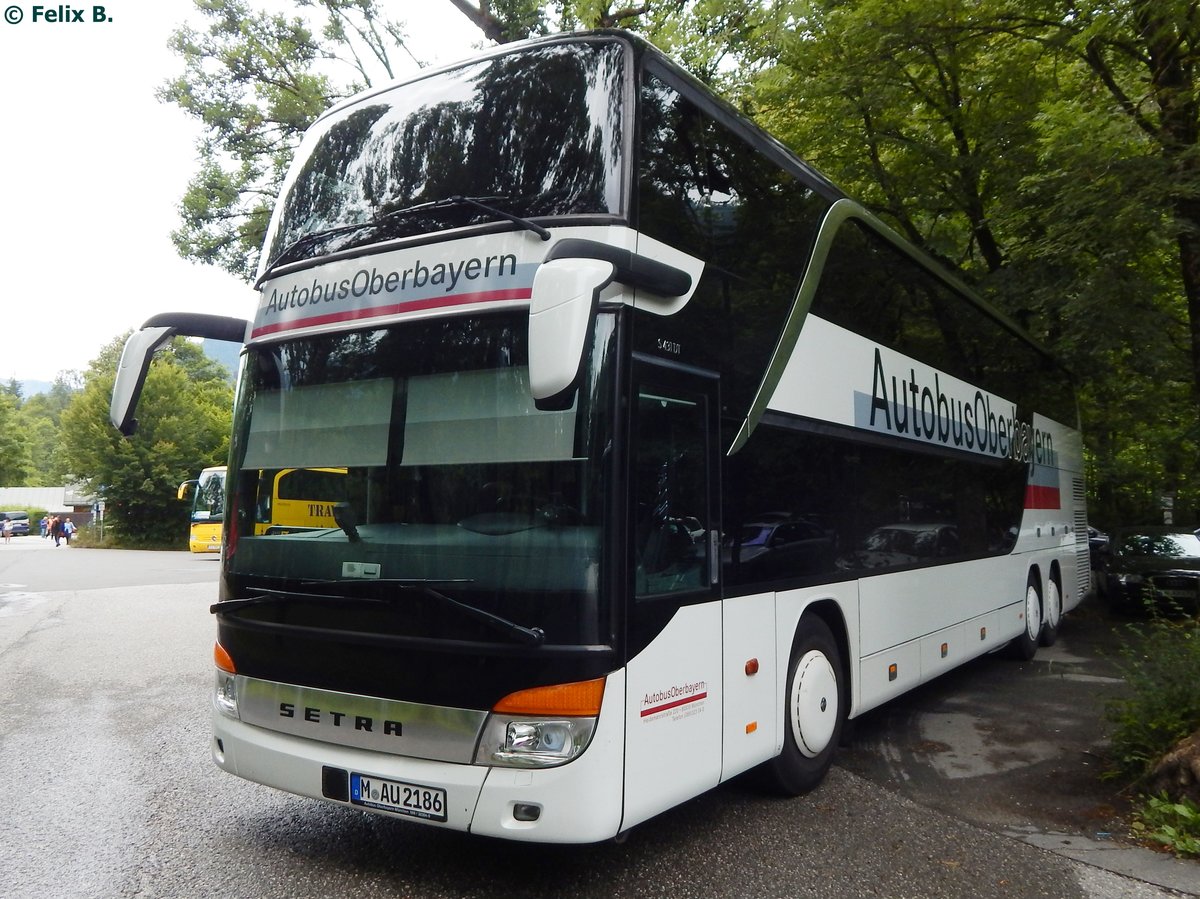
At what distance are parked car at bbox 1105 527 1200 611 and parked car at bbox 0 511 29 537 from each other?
78.1m

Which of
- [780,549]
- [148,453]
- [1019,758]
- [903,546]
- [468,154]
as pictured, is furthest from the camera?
[148,453]

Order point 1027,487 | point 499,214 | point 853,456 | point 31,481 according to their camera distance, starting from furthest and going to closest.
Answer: point 31,481 < point 1027,487 < point 853,456 < point 499,214

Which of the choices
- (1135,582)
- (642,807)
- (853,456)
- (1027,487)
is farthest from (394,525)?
(1135,582)

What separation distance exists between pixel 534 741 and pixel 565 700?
0.70ft

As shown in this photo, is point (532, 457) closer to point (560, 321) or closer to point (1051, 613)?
point (560, 321)

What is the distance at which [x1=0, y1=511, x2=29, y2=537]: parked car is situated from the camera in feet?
248

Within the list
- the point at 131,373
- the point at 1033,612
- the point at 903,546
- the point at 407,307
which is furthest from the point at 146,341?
the point at 1033,612

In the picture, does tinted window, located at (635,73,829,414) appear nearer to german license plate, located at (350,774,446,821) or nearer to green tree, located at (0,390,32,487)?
german license plate, located at (350,774,446,821)

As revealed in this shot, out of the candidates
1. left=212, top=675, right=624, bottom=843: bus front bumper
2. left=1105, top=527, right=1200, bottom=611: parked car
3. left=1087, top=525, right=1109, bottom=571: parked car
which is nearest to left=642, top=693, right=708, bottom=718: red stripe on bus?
left=212, top=675, right=624, bottom=843: bus front bumper

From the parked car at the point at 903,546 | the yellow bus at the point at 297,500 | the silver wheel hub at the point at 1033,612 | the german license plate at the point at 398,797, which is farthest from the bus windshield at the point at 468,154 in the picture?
the silver wheel hub at the point at 1033,612

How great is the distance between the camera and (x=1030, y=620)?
37.1ft

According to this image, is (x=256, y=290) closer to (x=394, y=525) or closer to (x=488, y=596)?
(x=394, y=525)

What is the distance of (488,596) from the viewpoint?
13.1 ft

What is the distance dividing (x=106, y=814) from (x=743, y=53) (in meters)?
9.02
